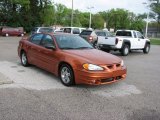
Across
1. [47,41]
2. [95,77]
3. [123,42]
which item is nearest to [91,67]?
[95,77]

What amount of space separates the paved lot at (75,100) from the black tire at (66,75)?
162mm

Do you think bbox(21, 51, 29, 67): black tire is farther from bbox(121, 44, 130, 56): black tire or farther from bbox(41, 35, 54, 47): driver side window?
bbox(121, 44, 130, 56): black tire

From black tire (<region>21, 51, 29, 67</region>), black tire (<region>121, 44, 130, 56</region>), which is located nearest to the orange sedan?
black tire (<region>21, 51, 29, 67</region>)

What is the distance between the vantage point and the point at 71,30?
2550 centimetres

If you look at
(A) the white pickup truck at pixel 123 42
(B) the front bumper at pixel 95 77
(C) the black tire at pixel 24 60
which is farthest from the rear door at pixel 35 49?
(A) the white pickup truck at pixel 123 42

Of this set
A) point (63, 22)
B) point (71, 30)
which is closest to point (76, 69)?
point (71, 30)

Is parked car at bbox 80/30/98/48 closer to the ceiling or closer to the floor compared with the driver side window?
closer to the floor

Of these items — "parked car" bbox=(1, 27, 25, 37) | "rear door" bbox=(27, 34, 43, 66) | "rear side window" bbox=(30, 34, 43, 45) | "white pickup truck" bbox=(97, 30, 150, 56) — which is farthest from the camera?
"parked car" bbox=(1, 27, 25, 37)

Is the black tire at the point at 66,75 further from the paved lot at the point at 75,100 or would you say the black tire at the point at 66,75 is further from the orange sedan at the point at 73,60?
the paved lot at the point at 75,100

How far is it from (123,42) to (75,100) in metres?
10.5

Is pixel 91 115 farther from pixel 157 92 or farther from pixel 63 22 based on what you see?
pixel 63 22

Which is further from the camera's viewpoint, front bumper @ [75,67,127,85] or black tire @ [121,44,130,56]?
black tire @ [121,44,130,56]

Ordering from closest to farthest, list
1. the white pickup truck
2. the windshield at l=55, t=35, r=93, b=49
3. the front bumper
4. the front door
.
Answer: the front bumper, the front door, the windshield at l=55, t=35, r=93, b=49, the white pickup truck

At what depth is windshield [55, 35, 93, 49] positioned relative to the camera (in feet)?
26.5
